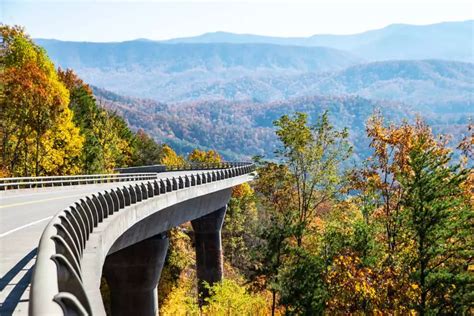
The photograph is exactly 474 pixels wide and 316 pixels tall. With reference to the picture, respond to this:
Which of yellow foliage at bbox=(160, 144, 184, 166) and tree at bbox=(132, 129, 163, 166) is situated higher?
tree at bbox=(132, 129, 163, 166)

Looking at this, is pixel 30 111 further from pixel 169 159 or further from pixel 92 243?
pixel 169 159

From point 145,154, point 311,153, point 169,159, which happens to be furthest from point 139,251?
point 169,159

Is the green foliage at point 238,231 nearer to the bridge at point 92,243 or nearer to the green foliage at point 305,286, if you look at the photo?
the bridge at point 92,243

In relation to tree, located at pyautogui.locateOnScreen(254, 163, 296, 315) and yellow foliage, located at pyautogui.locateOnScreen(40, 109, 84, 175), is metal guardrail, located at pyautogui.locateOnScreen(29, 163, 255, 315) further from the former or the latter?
yellow foliage, located at pyautogui.locateOnScreen(40, 109, 84, 175)

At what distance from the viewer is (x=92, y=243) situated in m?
14.8

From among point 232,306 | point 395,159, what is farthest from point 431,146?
point 232,306

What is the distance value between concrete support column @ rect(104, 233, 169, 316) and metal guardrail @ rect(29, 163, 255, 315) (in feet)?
10.9

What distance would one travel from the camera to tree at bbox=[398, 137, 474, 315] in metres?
29.7

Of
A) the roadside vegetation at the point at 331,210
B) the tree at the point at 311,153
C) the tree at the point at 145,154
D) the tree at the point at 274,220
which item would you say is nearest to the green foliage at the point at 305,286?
the roadside vegetation at the point at 331,210

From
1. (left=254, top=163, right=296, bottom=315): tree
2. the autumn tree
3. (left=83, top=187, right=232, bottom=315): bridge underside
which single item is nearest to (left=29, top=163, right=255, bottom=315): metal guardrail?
(left=83, top=187, right=232, bottom=315): bridge underside

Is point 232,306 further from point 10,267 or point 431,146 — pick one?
point 10,267

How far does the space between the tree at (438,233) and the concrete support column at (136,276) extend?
13.4m

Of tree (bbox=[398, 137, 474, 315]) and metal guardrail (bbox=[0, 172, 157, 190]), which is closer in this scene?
tree (bbox=[398, 137, 474, 315])

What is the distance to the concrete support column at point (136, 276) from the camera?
30.3 meters
